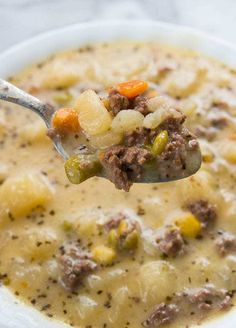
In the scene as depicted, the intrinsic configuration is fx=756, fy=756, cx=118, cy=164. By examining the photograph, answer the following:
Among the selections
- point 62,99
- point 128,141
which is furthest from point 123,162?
point 62,99

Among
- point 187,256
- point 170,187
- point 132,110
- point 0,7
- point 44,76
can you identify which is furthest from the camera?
point 0,7

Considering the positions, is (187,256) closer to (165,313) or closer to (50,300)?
(165,313)

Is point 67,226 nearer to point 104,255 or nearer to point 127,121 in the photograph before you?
point 104,255

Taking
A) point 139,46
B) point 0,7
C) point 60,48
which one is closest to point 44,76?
point 60,48

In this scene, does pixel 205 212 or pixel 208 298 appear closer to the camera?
pixel 208 298

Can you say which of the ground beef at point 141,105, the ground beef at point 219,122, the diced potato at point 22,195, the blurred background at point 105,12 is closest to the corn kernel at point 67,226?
the diced potato at point 22,195

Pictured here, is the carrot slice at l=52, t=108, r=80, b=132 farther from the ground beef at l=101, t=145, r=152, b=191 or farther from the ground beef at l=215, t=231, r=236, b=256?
the ground beef at l=215, t=231, r=236, b=256

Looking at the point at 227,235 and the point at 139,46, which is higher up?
the point at 139,46

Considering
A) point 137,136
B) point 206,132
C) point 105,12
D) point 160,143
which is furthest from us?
point 105,12
